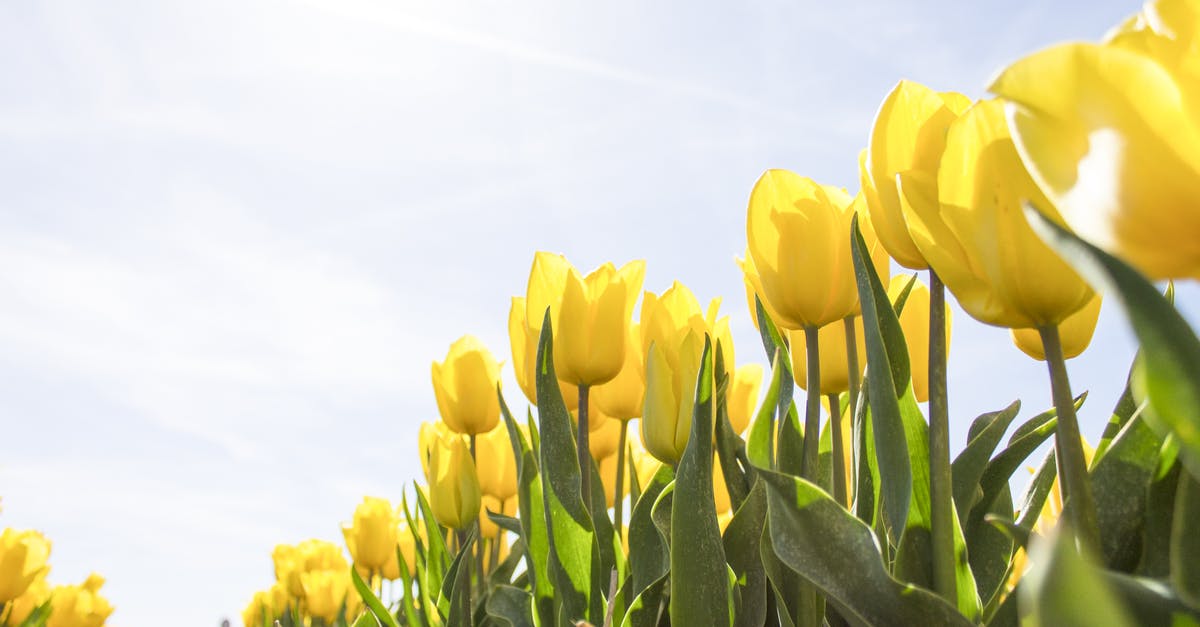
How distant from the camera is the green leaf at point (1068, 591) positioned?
0.47 m

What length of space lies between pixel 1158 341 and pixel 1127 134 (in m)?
0.14

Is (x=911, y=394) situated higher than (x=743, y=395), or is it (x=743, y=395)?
(x=743, y=395)

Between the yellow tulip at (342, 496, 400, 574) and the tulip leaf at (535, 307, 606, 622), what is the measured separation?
2.33 metres

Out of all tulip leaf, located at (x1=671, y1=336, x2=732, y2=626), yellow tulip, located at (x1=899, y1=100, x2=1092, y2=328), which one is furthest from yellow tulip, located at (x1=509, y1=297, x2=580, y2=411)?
yellow tulip, located at (x1=899, y1=100, x2=1092, y2=328)

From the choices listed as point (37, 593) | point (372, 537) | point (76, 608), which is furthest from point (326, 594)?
point (37, 593)

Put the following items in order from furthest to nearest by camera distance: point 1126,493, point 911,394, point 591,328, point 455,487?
point 455,487 → point 591,328 → point 911,394 → point 1126,493

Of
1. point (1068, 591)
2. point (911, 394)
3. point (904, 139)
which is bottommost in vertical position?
point (1068, 591)

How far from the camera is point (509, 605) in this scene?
1767 millimetres

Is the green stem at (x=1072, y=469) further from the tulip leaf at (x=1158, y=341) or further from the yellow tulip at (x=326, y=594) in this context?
the yellow tulip at (x=326, y=594)

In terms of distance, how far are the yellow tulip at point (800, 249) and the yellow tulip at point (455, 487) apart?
98 cm

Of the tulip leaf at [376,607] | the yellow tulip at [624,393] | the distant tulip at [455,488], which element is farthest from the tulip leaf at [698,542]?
the distant tulip at [455,488]

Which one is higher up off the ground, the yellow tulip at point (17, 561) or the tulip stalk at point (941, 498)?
the yellow tulip at point (17, 561)

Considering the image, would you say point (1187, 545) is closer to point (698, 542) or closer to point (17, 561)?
point (698, 542)

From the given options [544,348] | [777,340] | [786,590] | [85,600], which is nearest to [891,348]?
[786,590]
